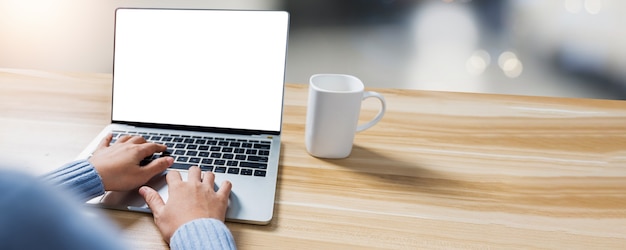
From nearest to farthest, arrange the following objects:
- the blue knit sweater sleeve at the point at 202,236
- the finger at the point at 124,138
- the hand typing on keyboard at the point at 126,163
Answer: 1. the blue knit sweater sleeve at the point at 202,236
2. the hand typing on keyboard at the point at 126,163
3. the finger at the point at 124,138

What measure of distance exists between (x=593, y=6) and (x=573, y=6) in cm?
5

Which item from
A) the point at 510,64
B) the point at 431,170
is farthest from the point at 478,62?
the point at 431,170

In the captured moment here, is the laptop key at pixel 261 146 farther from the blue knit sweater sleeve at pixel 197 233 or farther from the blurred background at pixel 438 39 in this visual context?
the blurred background at pixel 438 39

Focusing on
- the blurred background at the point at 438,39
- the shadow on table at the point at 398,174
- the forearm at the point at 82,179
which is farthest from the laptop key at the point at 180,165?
the blurred background at the point at 438,39

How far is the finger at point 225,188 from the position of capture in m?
0.52

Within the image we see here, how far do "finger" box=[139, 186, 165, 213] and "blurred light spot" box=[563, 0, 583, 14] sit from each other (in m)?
0.95

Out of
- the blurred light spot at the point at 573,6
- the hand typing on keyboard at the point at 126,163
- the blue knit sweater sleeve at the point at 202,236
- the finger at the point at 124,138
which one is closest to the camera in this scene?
the blue knit sweater sleeve at the point at 202,236

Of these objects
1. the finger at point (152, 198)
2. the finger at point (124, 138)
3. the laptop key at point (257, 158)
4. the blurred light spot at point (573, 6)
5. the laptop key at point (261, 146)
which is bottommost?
the finger at point (152, 198)

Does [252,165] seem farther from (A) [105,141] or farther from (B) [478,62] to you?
(B) [478,62]

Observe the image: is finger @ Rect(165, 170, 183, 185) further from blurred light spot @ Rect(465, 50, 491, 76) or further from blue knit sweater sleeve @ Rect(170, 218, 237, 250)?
blurred light spot @ Rect(465, 50, 491, 76)

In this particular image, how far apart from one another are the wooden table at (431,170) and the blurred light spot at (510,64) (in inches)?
3.5

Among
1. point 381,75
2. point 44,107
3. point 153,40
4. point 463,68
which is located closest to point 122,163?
point 153,40

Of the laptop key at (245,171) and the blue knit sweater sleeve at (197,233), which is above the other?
the laptop key at (245,171)

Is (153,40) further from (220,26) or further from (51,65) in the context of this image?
(51,65)
